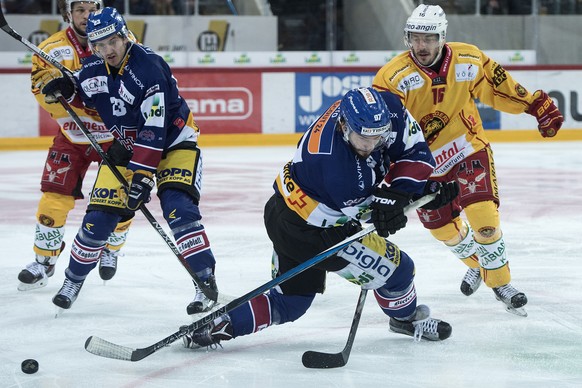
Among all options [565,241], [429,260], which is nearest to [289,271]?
[429,260]

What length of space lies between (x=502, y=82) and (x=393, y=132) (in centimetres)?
98

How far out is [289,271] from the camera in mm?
3098

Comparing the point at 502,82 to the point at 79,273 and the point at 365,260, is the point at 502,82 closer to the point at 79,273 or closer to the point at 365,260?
the point at 365,260

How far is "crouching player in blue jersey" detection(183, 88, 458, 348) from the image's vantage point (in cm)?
292

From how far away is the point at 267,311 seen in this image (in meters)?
3.21

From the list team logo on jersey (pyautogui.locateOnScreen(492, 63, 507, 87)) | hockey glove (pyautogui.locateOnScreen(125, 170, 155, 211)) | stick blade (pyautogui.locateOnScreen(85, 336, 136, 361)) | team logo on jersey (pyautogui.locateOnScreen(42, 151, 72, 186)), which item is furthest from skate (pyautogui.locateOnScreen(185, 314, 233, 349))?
team logo on jersey (pyautogui.locateOnScreen(492, 63, 507, 87))

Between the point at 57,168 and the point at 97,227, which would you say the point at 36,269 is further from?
the point at 97,227

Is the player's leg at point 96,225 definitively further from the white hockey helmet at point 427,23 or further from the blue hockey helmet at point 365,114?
the white hockey helmet at point 427,23

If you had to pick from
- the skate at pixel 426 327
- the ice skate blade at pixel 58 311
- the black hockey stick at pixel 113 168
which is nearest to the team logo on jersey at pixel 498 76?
the skate at pixel 426 327

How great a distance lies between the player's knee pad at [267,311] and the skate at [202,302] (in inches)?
17.5

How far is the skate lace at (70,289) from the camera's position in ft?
12.3

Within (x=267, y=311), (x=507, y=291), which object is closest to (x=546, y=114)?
(x=507, y=291)

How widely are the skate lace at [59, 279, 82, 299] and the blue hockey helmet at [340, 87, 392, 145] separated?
1373mm

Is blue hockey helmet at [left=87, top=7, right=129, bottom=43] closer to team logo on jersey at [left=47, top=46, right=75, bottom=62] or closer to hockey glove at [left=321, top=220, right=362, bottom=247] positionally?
team logo on jersey at [left=47, top=46, right=75, bottom=62]
